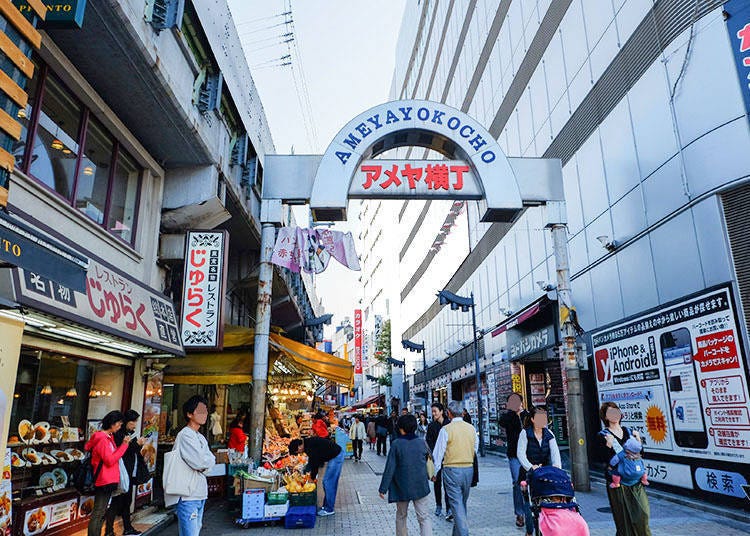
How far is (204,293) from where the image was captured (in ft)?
32.3

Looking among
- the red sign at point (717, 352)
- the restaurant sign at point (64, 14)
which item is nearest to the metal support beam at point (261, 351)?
the restaurant sign at point (64, 14)

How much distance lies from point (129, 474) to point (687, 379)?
9617mm

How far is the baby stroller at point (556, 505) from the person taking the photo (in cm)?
457

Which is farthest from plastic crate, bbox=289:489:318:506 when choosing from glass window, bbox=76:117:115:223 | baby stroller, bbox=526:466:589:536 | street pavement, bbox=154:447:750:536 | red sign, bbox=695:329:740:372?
red sign, bbox=695:329:740:372

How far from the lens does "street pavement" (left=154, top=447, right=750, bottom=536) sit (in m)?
7.89

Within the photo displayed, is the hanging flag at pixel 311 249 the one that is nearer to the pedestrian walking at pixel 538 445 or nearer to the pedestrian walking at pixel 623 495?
the pedestrian walking at pixel 538 445

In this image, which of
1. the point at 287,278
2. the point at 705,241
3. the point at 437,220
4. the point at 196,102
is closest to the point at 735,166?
the point at 705,241

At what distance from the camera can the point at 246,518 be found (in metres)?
8.67

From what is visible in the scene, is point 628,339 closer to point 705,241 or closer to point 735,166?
point 705,241

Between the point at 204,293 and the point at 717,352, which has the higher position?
the point at 204,293

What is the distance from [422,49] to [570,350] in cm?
4007

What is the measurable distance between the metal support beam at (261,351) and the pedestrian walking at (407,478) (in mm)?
4618

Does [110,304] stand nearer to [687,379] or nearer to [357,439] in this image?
[687,379]

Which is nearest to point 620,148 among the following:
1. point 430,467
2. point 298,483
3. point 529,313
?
point 529,313
